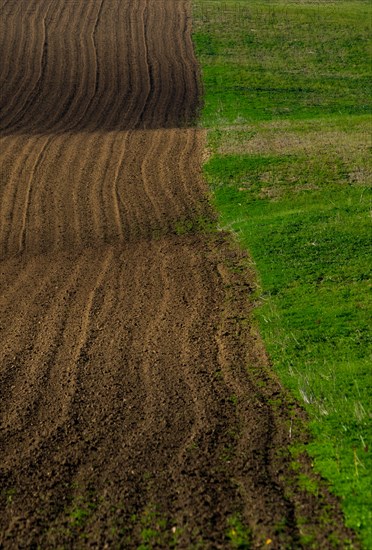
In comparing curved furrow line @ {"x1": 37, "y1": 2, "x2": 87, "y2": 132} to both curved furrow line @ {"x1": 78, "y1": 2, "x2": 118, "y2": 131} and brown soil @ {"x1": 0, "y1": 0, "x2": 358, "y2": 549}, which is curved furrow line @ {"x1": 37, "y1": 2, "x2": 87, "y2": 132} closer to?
curved furrow line @ {"x1": 78, "y1": 2, "x2": 118, "y2": 131}

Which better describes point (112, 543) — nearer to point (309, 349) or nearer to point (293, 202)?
point (309, 349)


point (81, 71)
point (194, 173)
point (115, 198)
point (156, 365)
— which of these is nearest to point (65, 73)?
point (81, 71)

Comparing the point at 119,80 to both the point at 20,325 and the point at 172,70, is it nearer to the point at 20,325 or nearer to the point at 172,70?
the point at 172,70

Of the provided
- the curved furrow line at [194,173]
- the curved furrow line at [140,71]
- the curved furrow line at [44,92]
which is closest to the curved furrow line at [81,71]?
the curved furrow line at [44,92]

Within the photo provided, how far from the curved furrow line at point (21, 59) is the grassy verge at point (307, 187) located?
8.53m

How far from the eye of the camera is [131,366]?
537 inches

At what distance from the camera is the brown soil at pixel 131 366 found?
387 inches

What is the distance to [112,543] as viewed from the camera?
9375 millimetres

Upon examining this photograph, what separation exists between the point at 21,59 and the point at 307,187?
22.5m

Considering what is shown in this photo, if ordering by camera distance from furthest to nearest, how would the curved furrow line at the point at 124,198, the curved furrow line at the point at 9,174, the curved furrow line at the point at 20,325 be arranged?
the curved furrow line at the point at 9,174
the curved furrow line at the point at 124,198
the curved furrow line at the point at 20,325

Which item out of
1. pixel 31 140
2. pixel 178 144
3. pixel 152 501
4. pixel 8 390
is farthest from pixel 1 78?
pixel 152 501

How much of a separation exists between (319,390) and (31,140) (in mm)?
19568

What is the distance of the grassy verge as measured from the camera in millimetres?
11938

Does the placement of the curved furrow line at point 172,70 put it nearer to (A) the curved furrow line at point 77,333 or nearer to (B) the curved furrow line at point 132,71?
(B) the curved furrow line at point 132,71
